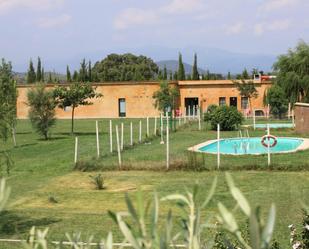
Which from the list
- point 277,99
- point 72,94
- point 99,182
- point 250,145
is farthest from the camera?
point 277,99

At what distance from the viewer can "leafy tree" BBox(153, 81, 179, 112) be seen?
4200 cm

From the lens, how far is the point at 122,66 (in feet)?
247

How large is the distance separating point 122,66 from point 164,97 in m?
33.8

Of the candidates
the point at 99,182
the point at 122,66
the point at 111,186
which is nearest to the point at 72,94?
the point at 111,186

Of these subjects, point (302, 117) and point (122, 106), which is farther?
point (122, 106)

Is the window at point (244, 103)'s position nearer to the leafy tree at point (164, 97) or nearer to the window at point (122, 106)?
the leafy tree at point (164, 97)

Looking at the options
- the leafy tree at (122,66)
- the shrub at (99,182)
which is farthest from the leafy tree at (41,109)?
the leafy tree at (122,66)

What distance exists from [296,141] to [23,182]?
1274 cm

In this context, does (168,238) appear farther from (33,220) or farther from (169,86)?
(169,86)

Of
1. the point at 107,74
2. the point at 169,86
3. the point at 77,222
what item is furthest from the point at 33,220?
the point at 107,74

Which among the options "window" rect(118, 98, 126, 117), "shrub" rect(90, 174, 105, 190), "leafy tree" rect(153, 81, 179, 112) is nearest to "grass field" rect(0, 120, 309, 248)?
"shrub" rect(90, 174, 105, 190)

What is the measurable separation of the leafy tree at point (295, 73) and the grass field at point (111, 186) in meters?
16.6

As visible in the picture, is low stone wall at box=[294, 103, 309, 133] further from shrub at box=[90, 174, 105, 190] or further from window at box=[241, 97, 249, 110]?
window at box=[241, 97, 249, 110]

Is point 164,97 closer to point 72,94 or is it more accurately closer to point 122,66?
point 72,94
